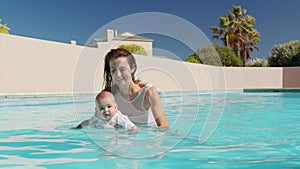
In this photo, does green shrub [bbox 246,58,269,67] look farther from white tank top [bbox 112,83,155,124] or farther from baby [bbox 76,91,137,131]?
baby [bbox 76,91,137,131]

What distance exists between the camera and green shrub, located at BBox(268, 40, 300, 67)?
29797 millimetres

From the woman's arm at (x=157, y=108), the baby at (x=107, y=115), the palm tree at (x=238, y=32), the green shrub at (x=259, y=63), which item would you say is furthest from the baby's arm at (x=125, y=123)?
the palm tree at (x=238, y=32)

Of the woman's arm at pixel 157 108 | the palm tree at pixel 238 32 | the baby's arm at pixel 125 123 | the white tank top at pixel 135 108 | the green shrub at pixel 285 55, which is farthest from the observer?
the palm tree at pixel 238 32

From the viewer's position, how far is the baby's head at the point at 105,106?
11.0ft

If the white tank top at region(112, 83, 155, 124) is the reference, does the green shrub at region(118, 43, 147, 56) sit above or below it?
above

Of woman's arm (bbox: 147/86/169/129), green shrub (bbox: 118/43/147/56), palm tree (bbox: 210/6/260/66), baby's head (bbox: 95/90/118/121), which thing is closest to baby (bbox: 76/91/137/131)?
baby's head (bbox: 95/90/118/121)

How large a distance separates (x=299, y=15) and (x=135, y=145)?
1251 inches

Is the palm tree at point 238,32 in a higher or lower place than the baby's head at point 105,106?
higher

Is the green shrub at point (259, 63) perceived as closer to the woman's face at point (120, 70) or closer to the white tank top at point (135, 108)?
the white tank top at point (135, 108)

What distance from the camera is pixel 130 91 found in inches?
149

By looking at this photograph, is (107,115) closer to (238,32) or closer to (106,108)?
(106,108)

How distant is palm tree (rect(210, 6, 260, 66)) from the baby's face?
3224cm

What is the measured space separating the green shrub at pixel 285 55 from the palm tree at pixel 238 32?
12.5 ft

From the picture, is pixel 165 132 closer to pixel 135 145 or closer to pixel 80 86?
pixel 135 145
